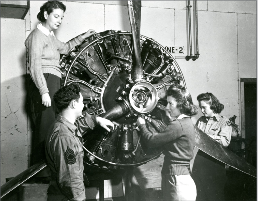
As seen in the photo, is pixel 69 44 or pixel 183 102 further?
pixel 69 44

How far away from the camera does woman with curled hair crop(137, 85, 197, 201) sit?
10.6 ft

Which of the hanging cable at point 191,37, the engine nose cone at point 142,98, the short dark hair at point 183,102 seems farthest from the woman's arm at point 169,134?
the hanging cable at point 191,37

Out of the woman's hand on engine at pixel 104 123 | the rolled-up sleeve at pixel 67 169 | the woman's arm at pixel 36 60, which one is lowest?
the rolled-up sleeve at pixel 67 169

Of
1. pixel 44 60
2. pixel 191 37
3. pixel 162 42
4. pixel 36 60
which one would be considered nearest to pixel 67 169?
pixel 36 60

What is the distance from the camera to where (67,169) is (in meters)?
2.61

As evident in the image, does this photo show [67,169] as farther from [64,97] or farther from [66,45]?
[66,45]

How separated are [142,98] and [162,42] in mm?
1880

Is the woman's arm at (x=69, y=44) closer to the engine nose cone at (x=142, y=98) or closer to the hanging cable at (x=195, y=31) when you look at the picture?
the engine nose cone at (x=142, y=98)

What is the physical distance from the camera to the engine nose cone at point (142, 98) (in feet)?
→ 11.5

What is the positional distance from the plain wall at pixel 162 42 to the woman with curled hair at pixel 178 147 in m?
1.05

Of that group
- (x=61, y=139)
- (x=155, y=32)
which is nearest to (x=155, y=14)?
(x=155, y=32)

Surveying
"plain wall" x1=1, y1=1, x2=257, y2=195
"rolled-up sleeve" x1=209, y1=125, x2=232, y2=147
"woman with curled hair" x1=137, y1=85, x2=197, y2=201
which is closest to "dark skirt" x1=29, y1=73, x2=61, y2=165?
"plain wall" x1=1, y1=1, x2=257, y2=195

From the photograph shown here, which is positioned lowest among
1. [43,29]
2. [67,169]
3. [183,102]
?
[67,169]

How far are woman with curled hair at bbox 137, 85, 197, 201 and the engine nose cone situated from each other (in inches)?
8.6
